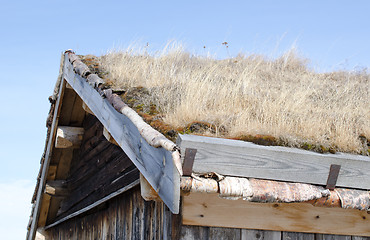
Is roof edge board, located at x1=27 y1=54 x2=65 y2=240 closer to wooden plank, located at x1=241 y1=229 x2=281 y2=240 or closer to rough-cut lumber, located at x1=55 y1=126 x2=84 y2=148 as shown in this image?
rough-cut lumber, located at x1=55 y1=126 x2=84 y2=148

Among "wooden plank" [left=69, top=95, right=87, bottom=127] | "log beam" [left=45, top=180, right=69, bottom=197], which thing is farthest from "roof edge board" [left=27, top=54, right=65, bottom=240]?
"wooden plank" [left=69, top=95, right=87, bottom=127]

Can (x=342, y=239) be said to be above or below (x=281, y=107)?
below

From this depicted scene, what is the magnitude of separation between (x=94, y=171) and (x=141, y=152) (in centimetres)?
298

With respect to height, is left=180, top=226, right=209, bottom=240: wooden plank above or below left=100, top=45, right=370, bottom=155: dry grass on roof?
below

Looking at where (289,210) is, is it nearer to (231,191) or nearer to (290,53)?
(231,191)

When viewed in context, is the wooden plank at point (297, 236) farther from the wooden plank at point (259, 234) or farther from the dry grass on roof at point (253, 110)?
the dry grass on roof at point (253, 110)

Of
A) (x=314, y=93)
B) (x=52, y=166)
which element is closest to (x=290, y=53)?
(x=314, y=93)

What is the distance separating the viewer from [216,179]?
2932 mm

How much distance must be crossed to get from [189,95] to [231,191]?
164cm

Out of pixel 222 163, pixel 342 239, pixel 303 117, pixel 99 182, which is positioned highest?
pixel 303 117

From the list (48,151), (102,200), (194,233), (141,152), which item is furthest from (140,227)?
(48,151)

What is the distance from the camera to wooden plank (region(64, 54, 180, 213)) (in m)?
2.78

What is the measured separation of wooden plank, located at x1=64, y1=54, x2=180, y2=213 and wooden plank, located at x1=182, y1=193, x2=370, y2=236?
0.44m

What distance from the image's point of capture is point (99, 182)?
5.85 meters
